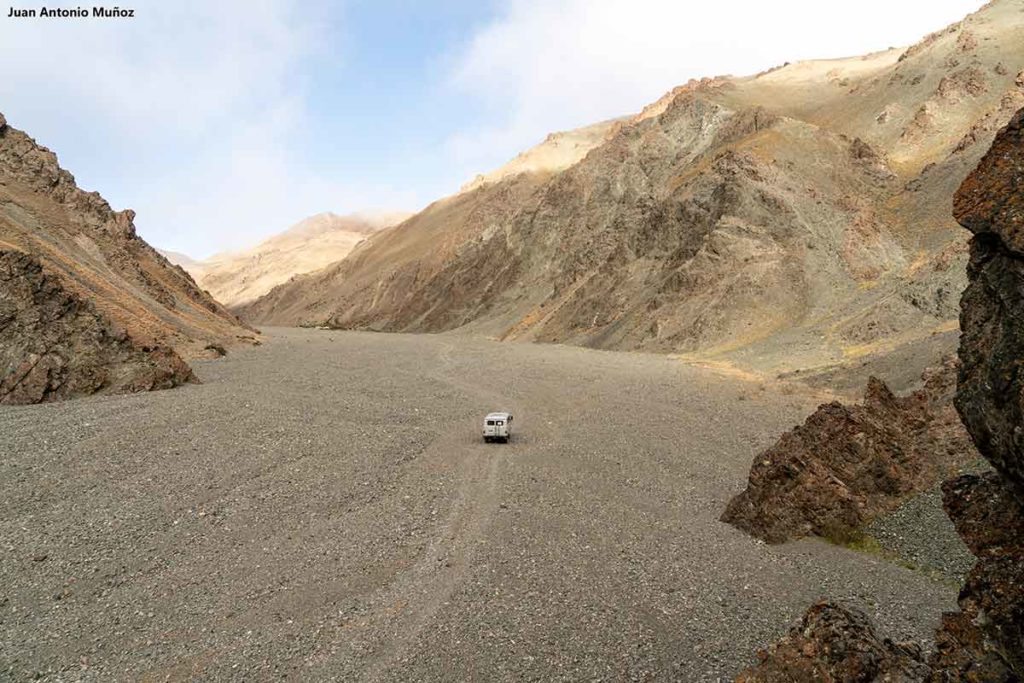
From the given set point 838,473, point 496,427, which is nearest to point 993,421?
point 838,473

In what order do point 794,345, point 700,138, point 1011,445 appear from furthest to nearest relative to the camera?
point 700,138, point 794,345, point 1011,445

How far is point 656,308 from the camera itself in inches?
2173

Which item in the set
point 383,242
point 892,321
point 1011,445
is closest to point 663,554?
point 1011,445

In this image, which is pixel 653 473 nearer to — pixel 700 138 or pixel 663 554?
pixel 663 554

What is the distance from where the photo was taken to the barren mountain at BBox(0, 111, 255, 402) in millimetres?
24703

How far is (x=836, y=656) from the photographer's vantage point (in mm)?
6875

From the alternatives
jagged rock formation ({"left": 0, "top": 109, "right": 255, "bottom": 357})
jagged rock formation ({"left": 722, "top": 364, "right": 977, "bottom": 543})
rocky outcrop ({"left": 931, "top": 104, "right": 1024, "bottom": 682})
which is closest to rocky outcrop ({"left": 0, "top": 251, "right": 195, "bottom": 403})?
jagged rock formation ({"left": 0, "top": 109, "right": 255, "bottom": 357})

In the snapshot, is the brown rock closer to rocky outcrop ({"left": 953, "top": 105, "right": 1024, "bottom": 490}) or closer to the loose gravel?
rocky outcrop ({"left": 953, "top": 105, "right": 1024, "bottom": 490})

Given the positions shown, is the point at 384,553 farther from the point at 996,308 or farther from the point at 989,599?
the point at 996,308

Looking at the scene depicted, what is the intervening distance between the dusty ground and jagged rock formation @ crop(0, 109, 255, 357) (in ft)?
52.9

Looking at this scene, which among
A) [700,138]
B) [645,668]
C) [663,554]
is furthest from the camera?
[700,138]

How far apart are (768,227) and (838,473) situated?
44.5m

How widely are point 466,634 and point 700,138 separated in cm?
8323

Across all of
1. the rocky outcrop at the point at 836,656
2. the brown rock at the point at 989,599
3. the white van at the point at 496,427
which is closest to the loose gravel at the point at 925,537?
the rocky outcrop at the point at 836,656
